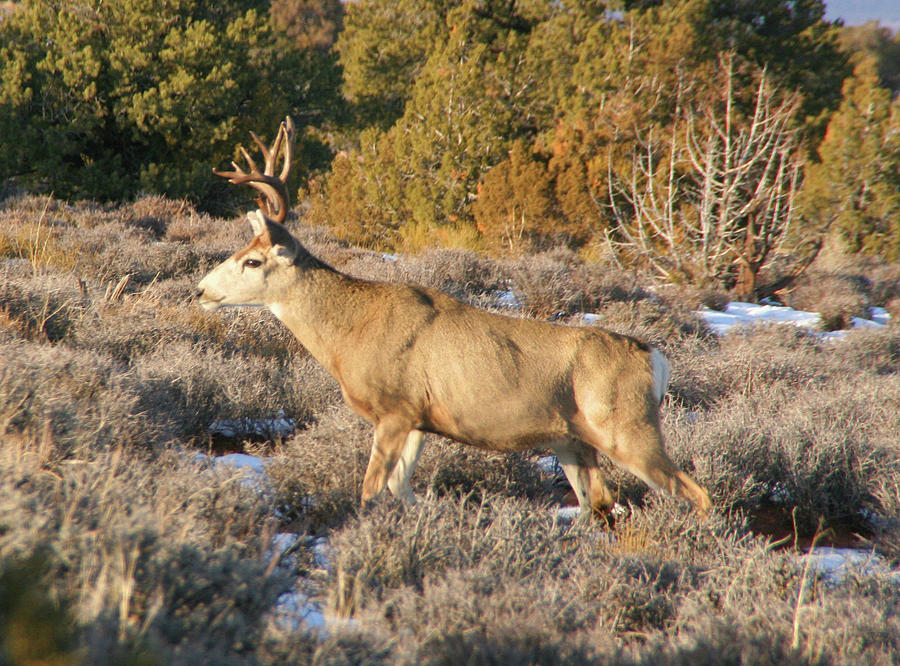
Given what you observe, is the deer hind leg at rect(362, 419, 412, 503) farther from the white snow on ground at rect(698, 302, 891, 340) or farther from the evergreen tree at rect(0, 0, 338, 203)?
the evergreen tree at rect(0, 0, 338, 203)

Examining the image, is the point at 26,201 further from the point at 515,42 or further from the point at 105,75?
the point at 515,42

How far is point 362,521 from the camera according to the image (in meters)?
3.85

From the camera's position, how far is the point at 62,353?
17.3 feet

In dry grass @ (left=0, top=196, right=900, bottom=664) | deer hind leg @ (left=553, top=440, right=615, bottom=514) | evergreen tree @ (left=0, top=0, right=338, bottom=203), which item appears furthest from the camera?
evergreen tree @ (left=0, top=0, right=338, bottom=203)

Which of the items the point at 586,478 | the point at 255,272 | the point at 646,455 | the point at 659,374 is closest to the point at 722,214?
the point at 659,374

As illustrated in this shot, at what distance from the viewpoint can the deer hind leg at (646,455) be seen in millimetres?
4656

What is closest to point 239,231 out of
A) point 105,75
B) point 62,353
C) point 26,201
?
point 26,201

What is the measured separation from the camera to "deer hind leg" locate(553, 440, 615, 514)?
5125mm

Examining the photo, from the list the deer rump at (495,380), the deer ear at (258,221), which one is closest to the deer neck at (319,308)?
the deer rump at (495,380)

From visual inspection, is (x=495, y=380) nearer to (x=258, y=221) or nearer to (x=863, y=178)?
(x=258, y=221)

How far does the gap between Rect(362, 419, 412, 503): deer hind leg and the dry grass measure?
23 centimetres

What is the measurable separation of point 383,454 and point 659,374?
6.29 feet

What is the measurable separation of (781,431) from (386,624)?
14.0ft

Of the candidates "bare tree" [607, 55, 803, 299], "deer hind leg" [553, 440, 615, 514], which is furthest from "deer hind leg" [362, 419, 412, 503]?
"bare tree" [607, 55, 803, 299]
